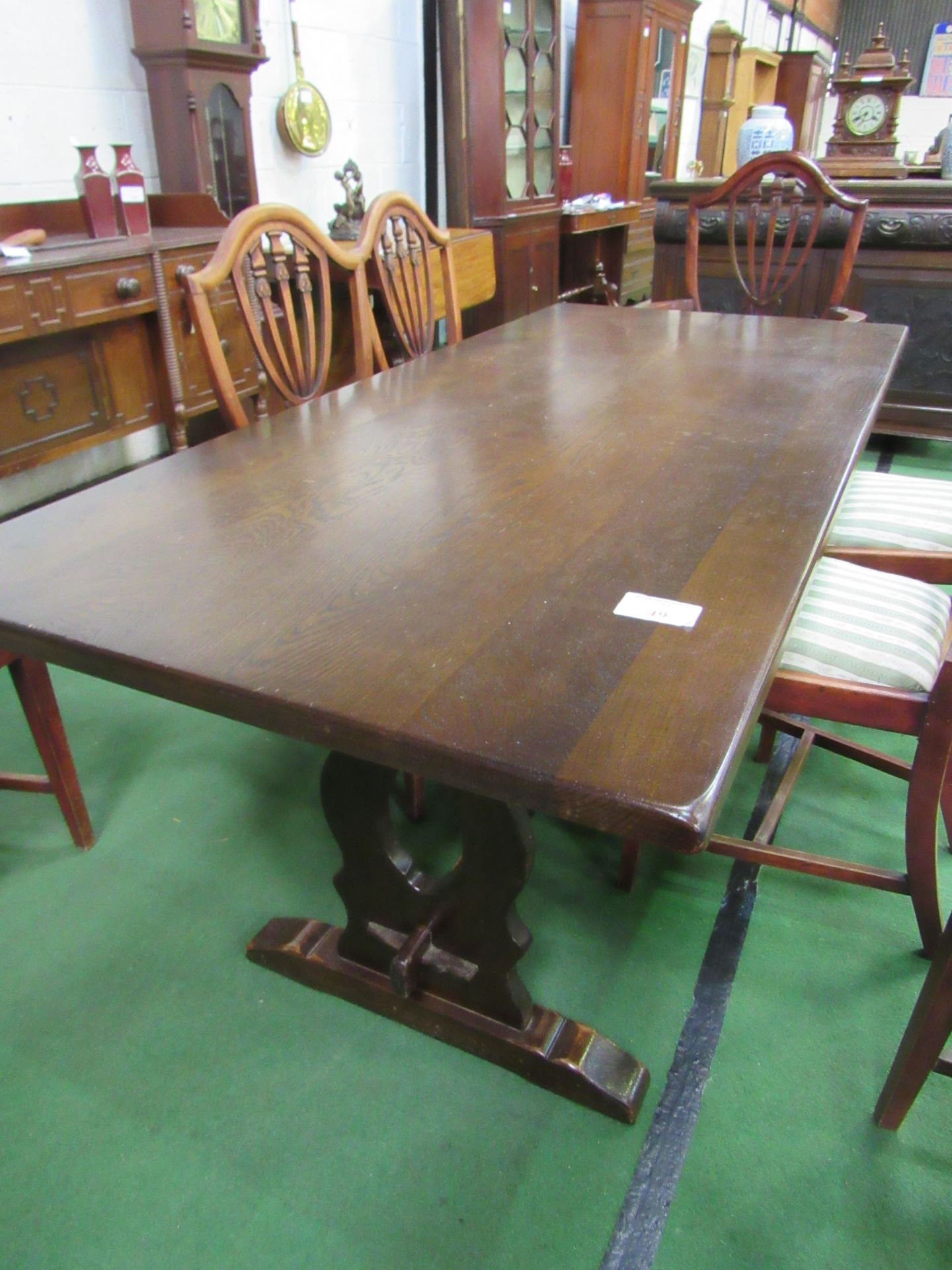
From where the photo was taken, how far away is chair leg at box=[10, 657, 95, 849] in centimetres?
138

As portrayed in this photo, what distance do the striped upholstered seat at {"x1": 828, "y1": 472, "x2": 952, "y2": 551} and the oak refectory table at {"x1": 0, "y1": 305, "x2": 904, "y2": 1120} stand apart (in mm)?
226

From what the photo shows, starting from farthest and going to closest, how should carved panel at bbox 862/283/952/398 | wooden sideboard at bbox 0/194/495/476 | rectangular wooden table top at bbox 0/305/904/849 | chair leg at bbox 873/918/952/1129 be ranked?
carved panel at bbox 862/283/952/398 < wooden sideboard at bbox 0/194/495/476 < chair leg at bbox 873/918/952/1129 < rectangular wooden table top at bbox 0/305/904/849

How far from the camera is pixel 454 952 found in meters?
1.15

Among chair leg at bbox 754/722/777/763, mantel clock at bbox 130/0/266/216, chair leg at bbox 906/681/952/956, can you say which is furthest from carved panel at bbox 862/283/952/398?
chair leg at bbox 906/681/952/956

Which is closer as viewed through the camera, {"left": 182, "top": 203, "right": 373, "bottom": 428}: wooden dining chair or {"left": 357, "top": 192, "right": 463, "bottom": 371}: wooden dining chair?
{"left": 182, "top": 203, "right": 373, "bottom": 428}: wooden dining chair

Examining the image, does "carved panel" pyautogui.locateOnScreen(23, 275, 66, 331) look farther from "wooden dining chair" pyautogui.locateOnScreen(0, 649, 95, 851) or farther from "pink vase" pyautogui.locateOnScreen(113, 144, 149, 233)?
"wooden dining chair" pyautogui.locateOnScreen(0, 649, 95, 851)

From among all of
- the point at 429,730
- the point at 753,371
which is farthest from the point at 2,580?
the point at 753,371

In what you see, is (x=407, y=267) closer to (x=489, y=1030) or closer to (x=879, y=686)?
(x=879, y=686)

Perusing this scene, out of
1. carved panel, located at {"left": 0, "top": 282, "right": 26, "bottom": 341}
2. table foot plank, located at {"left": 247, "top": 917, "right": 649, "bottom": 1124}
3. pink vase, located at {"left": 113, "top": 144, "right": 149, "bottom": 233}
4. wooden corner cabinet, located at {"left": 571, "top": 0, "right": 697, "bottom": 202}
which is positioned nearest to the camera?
table foot plank, located at {"left": 247, "top": 917, "right": 649, "bottom": 1124}

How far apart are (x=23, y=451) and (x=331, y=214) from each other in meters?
2.04

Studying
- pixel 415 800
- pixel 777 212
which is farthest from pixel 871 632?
pixel 777 212

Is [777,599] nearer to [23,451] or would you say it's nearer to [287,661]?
[287,661]

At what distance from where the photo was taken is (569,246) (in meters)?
5.22

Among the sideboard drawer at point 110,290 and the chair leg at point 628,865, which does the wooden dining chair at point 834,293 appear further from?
the sideboard drawer at point 110,290
